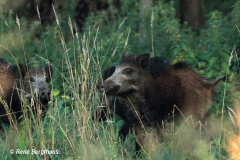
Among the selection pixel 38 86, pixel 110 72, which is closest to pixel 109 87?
pixel 110 72

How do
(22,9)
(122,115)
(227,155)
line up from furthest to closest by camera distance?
(22,9) → (122,115) → (227,155)

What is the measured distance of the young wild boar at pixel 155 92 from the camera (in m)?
7.98

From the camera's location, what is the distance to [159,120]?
312 inches

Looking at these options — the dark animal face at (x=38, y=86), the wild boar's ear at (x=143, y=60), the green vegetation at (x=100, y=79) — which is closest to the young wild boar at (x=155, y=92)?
the wild boar's ear at (x=143, y=60)

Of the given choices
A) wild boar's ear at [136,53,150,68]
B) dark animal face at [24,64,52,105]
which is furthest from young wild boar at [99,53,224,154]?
dark animal face at [24,64,52,105]

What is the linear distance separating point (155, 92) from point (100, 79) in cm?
117

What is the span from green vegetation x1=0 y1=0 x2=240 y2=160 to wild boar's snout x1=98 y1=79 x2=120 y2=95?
0.16 meters

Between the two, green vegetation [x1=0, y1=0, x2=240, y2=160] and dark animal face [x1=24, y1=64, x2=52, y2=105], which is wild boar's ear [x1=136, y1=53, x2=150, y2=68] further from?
dark animal face [x1=24, y1=64, x2=52, y2=105]

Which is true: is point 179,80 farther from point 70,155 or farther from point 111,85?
point 70,155

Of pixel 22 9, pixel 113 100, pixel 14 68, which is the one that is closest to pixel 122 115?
pixel 113 100

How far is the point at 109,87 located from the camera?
7688 millimetres

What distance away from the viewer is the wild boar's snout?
7578mm

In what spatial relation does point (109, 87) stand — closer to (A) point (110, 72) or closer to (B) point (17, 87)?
(A) point (110, 72)

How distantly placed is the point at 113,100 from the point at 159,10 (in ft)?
11.1
